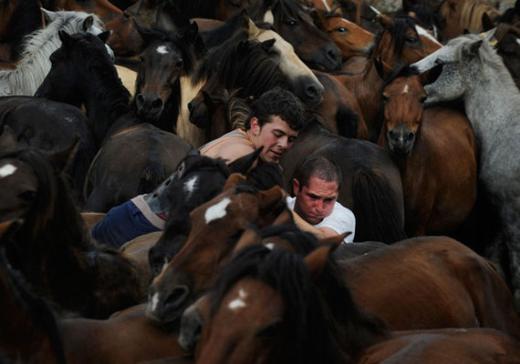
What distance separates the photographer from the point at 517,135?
10.3m

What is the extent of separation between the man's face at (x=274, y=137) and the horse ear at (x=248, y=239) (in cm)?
225

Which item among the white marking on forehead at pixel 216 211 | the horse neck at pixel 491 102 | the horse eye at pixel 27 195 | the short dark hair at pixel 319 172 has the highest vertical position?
the white marking on forehead at pixel 216 211

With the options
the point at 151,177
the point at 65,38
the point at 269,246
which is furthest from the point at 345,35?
the point at 269,246

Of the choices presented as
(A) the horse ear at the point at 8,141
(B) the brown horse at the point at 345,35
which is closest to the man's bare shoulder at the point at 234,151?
(A) the horse ear at the point at 8,141

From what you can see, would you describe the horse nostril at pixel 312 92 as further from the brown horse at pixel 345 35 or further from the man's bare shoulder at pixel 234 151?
the brown horse at pixel 345 35

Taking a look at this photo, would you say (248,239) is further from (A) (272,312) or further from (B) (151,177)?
(B) (151,177)

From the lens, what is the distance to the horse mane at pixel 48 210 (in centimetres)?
573

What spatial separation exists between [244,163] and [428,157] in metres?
3.99

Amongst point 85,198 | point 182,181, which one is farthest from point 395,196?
point 182,181

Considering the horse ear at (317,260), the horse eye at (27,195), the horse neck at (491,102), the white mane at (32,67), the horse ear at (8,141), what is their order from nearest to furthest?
the horse ear at (317,260), the horse eye at (27,195), the horse ear at (8,141), the horse neck at (491,102), the white mane at (32,67)

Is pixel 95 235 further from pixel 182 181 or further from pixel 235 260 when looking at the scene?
pixel 235 260

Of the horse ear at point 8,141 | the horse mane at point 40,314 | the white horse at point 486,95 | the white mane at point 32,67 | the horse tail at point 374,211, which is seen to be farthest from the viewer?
the white mane at point 32,67

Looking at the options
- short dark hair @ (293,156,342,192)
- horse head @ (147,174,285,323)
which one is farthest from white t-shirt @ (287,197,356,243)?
horse head @ (147,174,285,323)

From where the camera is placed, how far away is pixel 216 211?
5.30 meters
